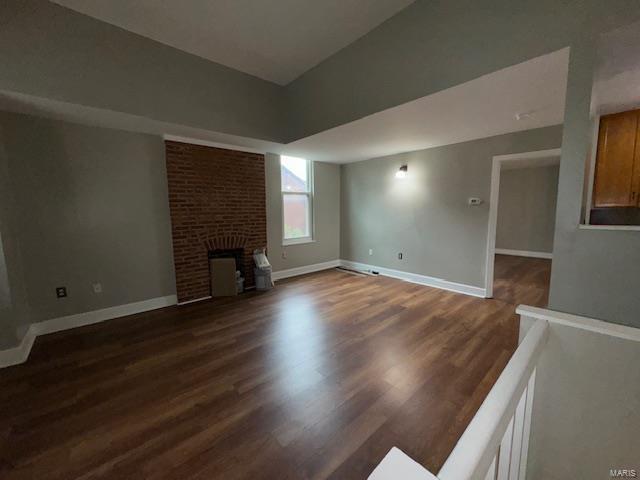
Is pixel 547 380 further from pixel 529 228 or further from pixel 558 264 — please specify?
pixel 529 228

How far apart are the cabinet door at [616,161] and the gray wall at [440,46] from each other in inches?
67.6

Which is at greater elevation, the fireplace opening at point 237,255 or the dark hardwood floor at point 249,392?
the fireplace opening at point 237,255

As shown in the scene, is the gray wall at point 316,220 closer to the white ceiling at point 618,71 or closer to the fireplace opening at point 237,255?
the fireplace opening at point 237,255

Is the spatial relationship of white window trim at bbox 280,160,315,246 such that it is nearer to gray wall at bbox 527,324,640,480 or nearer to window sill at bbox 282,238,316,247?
window sill at bbox 282,238,316,247

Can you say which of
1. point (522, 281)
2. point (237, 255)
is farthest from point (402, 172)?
point (237, 255)

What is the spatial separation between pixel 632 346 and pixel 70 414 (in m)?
3.26

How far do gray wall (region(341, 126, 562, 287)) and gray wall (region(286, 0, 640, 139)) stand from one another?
1.98 meters

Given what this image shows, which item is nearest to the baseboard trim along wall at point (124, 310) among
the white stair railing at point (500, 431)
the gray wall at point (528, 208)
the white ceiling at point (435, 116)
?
the white ceiling at point (435, 116)

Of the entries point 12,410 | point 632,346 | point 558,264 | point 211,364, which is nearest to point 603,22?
point 558,264

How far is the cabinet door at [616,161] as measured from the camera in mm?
2344

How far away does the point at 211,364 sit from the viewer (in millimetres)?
2156

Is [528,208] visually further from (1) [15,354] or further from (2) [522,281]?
(1) [15,354]

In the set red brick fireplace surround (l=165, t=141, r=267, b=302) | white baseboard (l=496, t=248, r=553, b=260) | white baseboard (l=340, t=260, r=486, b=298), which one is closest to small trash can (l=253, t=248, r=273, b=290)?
red brick fireplace surround (l=165, t=141, r=267, b=302)

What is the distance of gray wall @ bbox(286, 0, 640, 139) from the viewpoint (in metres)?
1.47
